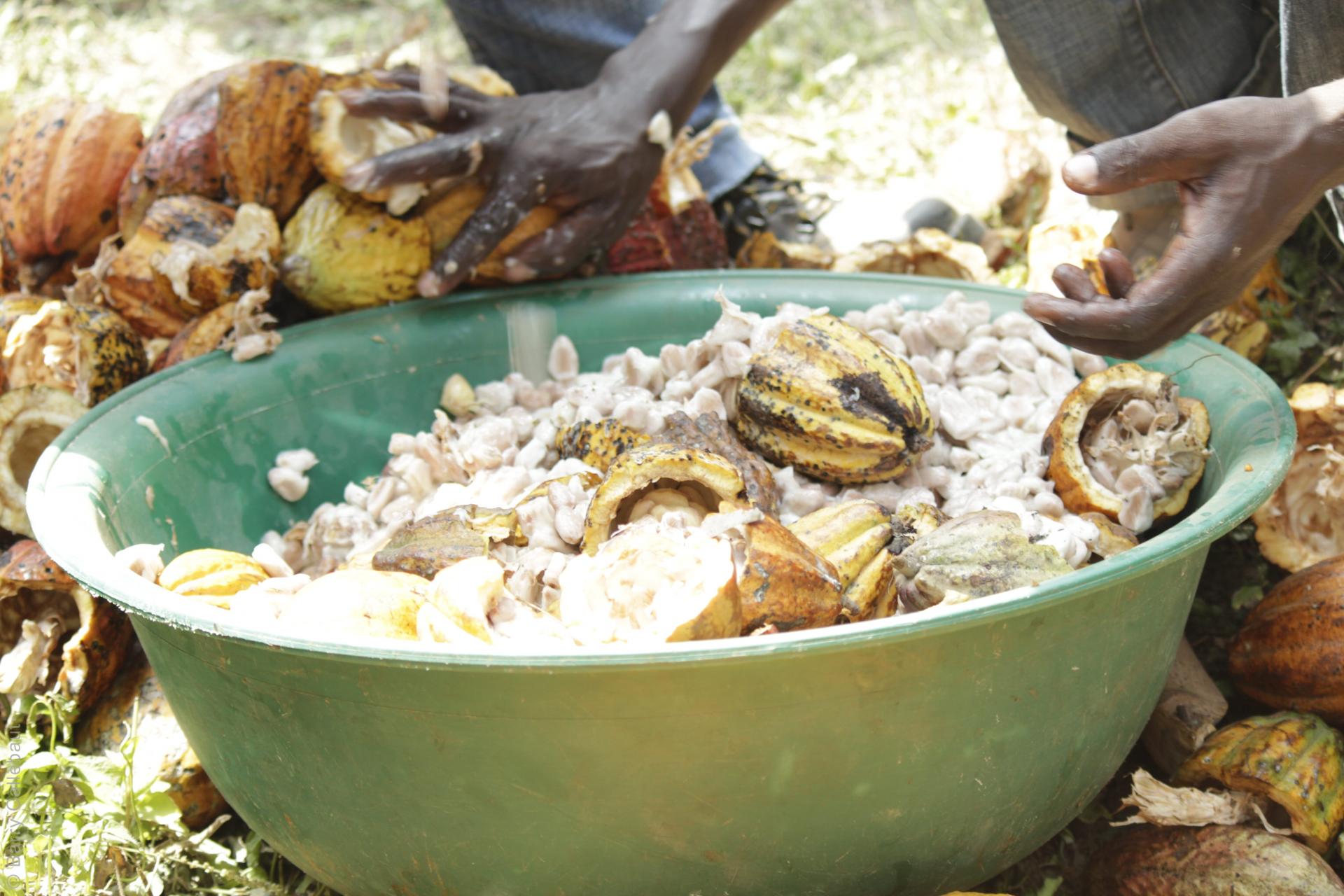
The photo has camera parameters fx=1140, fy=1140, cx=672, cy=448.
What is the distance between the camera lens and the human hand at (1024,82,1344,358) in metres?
1.34

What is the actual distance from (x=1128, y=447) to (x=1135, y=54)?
895mm

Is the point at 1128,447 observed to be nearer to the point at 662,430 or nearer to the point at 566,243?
the point at 662,430

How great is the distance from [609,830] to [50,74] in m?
4.82

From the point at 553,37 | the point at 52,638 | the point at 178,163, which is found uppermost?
the point at 553,37

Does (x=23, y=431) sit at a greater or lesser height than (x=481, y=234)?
lesser

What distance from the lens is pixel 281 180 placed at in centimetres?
223

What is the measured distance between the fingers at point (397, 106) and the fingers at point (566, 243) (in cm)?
27

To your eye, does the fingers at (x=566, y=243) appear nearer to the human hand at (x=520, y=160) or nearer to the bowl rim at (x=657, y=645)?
the human hand at (x=520, y=160)

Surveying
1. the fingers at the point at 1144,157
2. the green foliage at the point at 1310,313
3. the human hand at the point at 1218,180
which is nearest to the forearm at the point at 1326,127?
the human hand at the point at 1218,180

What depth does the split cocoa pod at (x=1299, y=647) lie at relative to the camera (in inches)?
68.9

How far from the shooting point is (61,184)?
232 centimetres

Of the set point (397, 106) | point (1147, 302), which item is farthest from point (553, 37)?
point (1147, 302)

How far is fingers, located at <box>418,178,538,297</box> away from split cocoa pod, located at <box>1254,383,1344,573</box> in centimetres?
141

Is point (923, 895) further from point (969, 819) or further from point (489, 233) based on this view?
point (489, 233)
